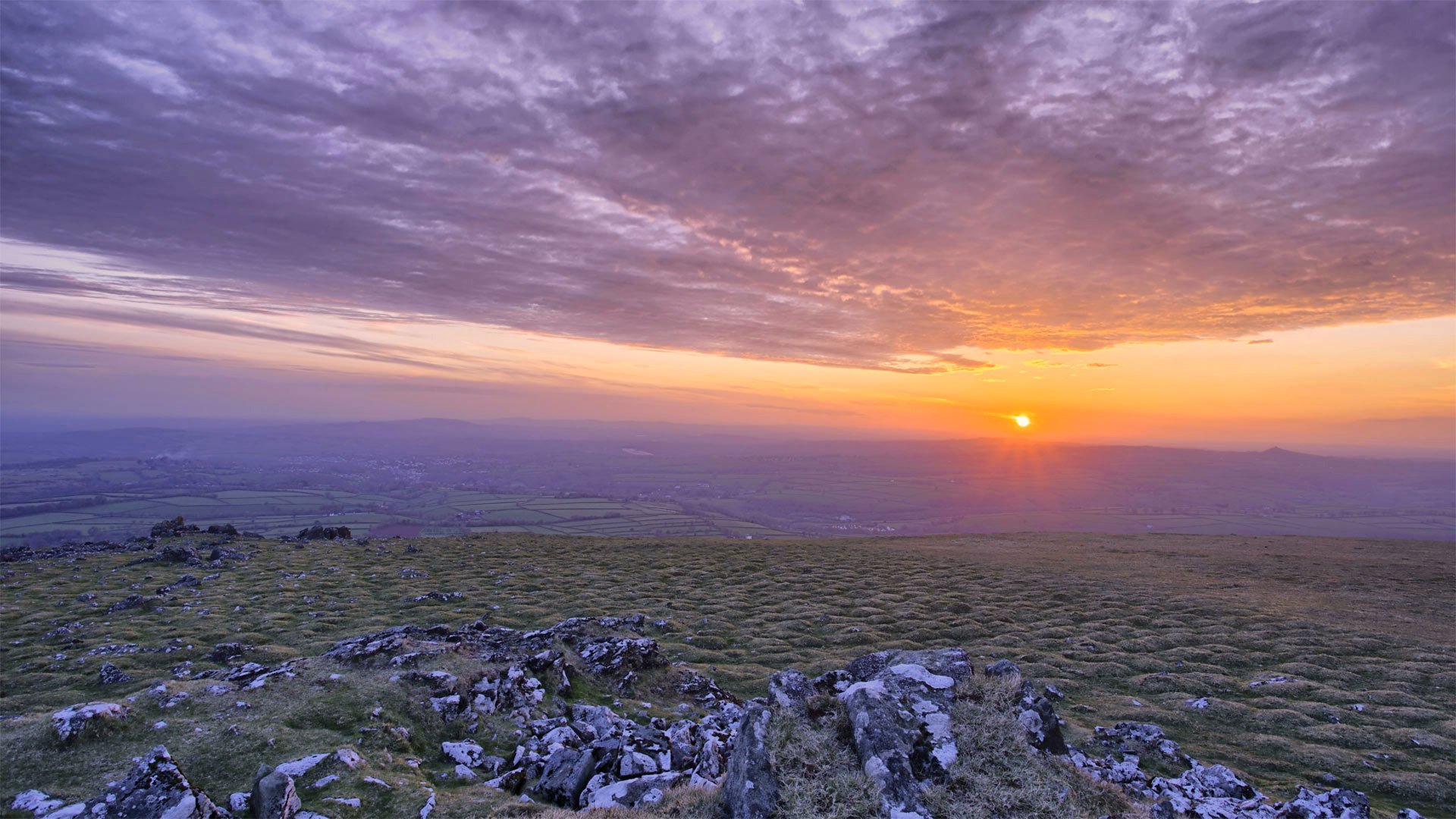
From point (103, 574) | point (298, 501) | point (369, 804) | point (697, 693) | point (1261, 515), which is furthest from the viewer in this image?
point (1261, 515)

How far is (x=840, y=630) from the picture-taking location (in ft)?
96.1

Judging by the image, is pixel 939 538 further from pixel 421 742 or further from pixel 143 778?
pixel 143 778

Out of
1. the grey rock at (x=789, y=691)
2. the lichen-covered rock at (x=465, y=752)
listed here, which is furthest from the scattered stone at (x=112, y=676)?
the grey rock at (x=789, y=691)

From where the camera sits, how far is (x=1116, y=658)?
24.7 meters

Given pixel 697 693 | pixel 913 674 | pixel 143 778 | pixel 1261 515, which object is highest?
pixel 913 674

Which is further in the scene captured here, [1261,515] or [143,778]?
[1261,515]

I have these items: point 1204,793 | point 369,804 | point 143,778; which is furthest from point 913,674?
point 143,778

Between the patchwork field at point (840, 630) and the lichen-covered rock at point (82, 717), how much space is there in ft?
0.90

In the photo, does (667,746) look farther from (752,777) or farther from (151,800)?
(151,800)

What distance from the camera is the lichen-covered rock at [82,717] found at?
12711 mm

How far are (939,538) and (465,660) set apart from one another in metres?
65.1

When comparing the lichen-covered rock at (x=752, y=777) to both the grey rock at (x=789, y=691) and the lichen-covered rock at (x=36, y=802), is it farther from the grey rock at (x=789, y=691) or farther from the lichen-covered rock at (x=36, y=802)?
the lichen-covered rock at (x=36, y=802)

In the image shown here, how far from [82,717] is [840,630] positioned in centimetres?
2663

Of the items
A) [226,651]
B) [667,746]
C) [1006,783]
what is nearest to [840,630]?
[667,746]
